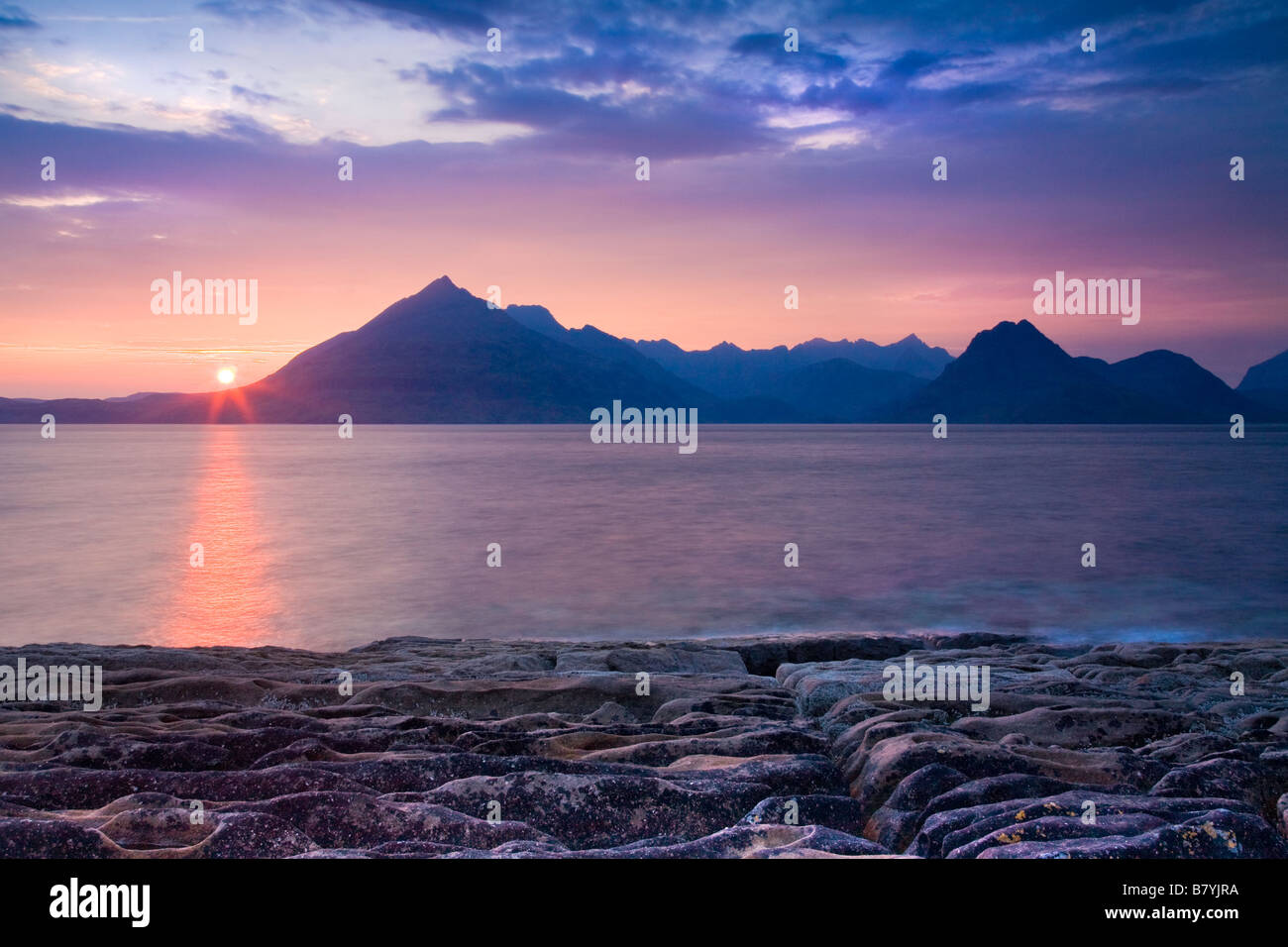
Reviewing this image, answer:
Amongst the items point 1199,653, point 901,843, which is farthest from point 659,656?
point 1199,653

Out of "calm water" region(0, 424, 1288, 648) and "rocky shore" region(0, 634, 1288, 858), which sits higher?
"rocky shore" region(0, 634, 1288, 858)

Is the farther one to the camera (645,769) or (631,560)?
(631,560)

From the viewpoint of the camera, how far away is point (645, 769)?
532 centimetres

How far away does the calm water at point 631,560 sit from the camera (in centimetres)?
1712

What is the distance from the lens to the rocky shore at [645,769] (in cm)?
416

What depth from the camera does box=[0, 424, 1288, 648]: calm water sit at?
17.1 meters

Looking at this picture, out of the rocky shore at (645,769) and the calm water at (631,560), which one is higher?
the rocky shore at (645,769)

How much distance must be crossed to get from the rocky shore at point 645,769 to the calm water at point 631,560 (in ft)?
26.8

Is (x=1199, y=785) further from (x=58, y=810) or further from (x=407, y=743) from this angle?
(x=58, y=810)

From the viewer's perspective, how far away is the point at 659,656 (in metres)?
10.4

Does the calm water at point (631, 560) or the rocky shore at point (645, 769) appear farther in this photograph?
the calm water at point (631, 560)

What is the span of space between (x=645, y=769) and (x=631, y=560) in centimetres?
1910

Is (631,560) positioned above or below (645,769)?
below

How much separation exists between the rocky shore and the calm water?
8.16 meters
